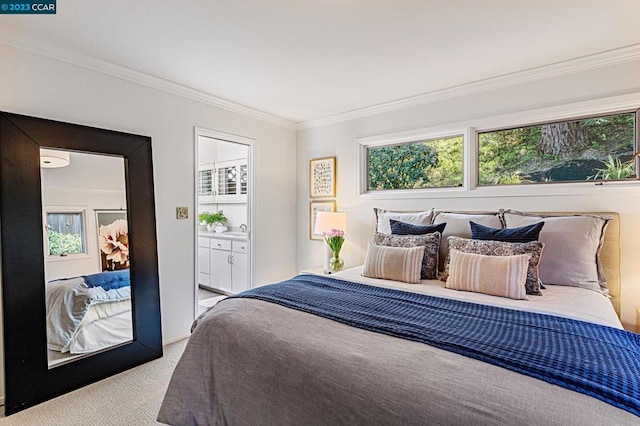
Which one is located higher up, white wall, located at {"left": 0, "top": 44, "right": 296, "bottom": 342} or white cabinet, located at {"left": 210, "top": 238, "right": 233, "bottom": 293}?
white wall, located at {"left": 0, "top": 44, "right": 296, "bottom": 342}

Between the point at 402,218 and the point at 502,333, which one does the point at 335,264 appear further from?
the point at 502,333

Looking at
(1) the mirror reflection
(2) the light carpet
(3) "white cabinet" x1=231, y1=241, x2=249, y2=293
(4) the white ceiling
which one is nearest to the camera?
(4) the white ceiling

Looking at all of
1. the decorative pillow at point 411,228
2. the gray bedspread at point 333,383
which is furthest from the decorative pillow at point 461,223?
the gray bedspread at point 333,383

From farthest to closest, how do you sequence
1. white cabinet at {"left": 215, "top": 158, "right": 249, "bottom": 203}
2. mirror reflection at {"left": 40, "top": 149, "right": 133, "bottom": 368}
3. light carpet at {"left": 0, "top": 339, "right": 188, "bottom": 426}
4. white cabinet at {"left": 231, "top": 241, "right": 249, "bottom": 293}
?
white cabinet at {"left": 215, "top": 158, "right": 249, "bottom": 203}
white cabinet at {"left": 231, "top": 241, "right": 249, "bottom": 293}
mirror reflection at {"left": 40, "top": 149, "right": 133, "bottom": 368}
light carpet at {"left": 0, "top": 339, "right": 188, "bottom": 426}

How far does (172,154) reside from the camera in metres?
3.01

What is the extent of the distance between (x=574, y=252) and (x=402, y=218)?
4.23 feet

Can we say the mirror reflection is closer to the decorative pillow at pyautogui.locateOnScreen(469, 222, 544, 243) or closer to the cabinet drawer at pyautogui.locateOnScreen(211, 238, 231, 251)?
the cabinet drawer at pyautogui.locateOnScreen(211, 238, 231, 251)

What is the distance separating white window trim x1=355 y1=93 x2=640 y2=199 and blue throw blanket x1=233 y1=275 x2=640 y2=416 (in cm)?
146

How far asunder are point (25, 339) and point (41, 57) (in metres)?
1.93

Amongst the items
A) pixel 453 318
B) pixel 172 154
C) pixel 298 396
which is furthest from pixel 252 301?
pixel 172 154

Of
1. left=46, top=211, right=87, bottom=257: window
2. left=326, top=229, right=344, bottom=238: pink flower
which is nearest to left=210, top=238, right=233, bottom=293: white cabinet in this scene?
left=326, top=229, right=344, bottom=238: pink flower

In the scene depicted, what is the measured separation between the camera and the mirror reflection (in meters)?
2.26

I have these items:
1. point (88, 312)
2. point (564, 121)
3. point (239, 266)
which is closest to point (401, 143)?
point (564, 121)

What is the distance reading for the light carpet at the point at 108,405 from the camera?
1954mm
